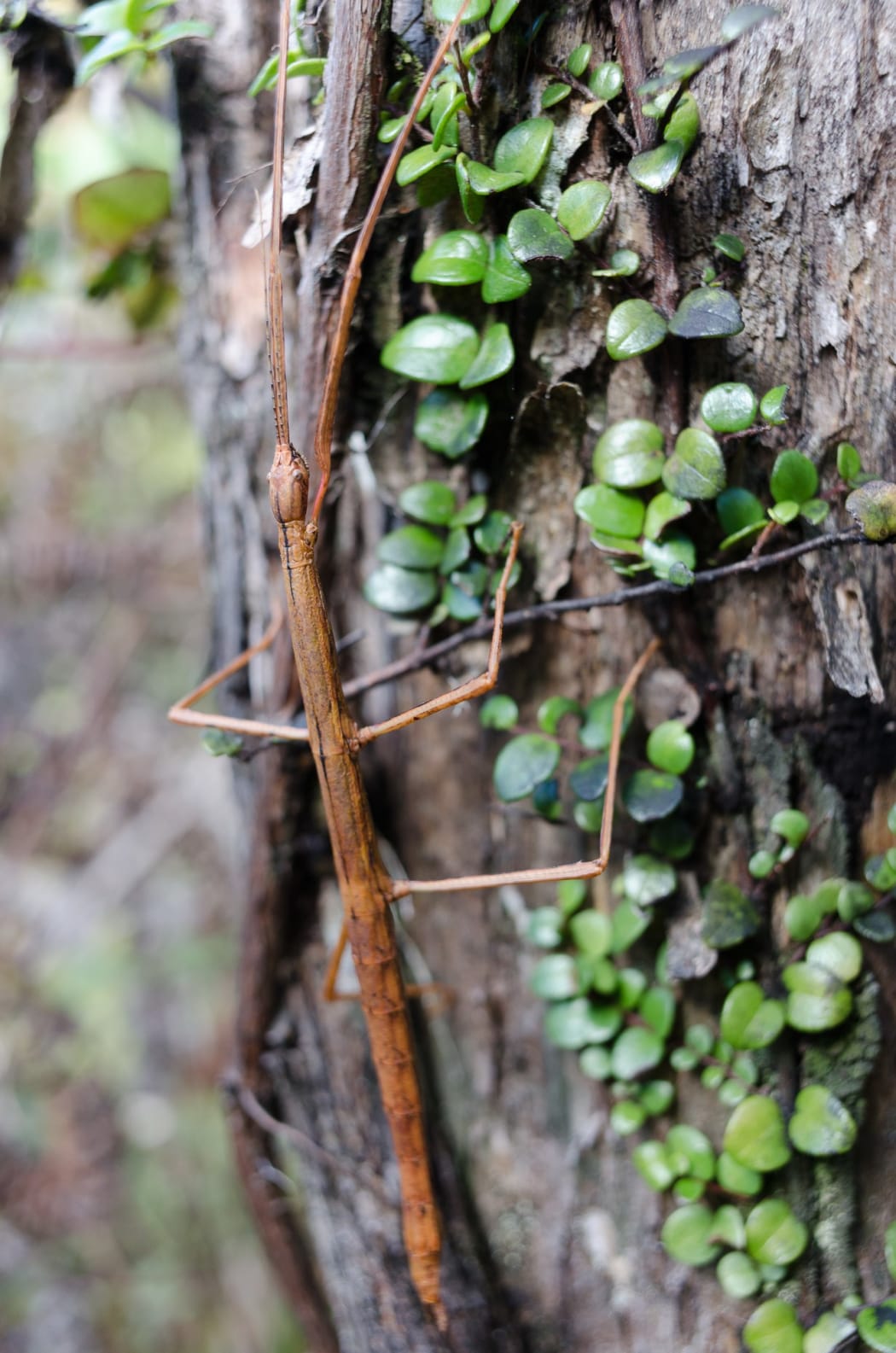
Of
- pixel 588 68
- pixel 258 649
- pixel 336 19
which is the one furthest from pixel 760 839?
pixel 336 19

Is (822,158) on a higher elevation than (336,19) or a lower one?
lower

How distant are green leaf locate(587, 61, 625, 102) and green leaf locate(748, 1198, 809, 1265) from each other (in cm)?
173

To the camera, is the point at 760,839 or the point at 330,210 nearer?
the point at 330,210

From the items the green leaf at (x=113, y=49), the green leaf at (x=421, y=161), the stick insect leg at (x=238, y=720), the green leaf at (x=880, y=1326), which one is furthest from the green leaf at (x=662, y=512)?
the green leaf at (x=880, y=1326)

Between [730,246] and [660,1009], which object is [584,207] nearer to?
[730,246]

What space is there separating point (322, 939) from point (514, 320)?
4.34ft

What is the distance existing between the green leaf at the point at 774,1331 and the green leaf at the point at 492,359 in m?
1.59

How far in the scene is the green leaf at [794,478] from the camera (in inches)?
48.8

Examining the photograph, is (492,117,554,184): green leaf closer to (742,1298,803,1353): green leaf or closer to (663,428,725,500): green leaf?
(663,428,725,500): green leaf

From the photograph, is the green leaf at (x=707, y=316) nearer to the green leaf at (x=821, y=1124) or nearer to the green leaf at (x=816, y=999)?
the green leaf at (x=816, y=999)

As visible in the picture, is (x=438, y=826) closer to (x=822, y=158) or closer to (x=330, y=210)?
(x=330, y=210)

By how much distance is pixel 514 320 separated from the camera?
4.60 feet

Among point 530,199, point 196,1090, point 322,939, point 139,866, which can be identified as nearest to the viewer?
Result: point 530,199

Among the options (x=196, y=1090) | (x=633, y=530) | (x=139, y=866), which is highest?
(x=633, y=530)
